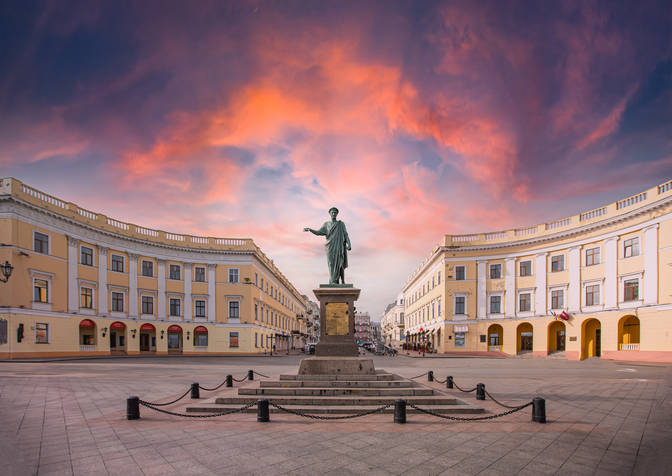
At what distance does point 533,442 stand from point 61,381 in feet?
59.2

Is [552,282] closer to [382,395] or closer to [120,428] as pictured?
[382,395]

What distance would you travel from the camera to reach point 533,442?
7875mm

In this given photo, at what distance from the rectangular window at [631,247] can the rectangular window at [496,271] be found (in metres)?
12.7

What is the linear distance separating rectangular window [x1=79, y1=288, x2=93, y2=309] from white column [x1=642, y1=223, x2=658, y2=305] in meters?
46.0

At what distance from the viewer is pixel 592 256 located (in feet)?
117

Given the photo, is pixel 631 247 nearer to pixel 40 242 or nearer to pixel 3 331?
pixel 40 242

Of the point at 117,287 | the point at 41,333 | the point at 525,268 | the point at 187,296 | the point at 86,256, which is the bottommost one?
the point at 41,333

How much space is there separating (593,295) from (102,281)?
4506cm

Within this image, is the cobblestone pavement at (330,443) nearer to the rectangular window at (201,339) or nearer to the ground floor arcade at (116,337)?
the ground floor arcade at (116,337)

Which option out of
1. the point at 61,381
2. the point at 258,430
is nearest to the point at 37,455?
the point at 258,430

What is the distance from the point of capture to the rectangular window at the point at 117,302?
1529 inches

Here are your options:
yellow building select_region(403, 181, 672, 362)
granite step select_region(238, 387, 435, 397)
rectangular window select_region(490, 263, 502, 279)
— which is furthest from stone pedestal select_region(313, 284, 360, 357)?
rectangular window select_region(490, 263, 502, 279)

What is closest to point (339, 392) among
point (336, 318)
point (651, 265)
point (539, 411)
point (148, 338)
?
point (336, 318)

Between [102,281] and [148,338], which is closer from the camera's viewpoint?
[102,281]
